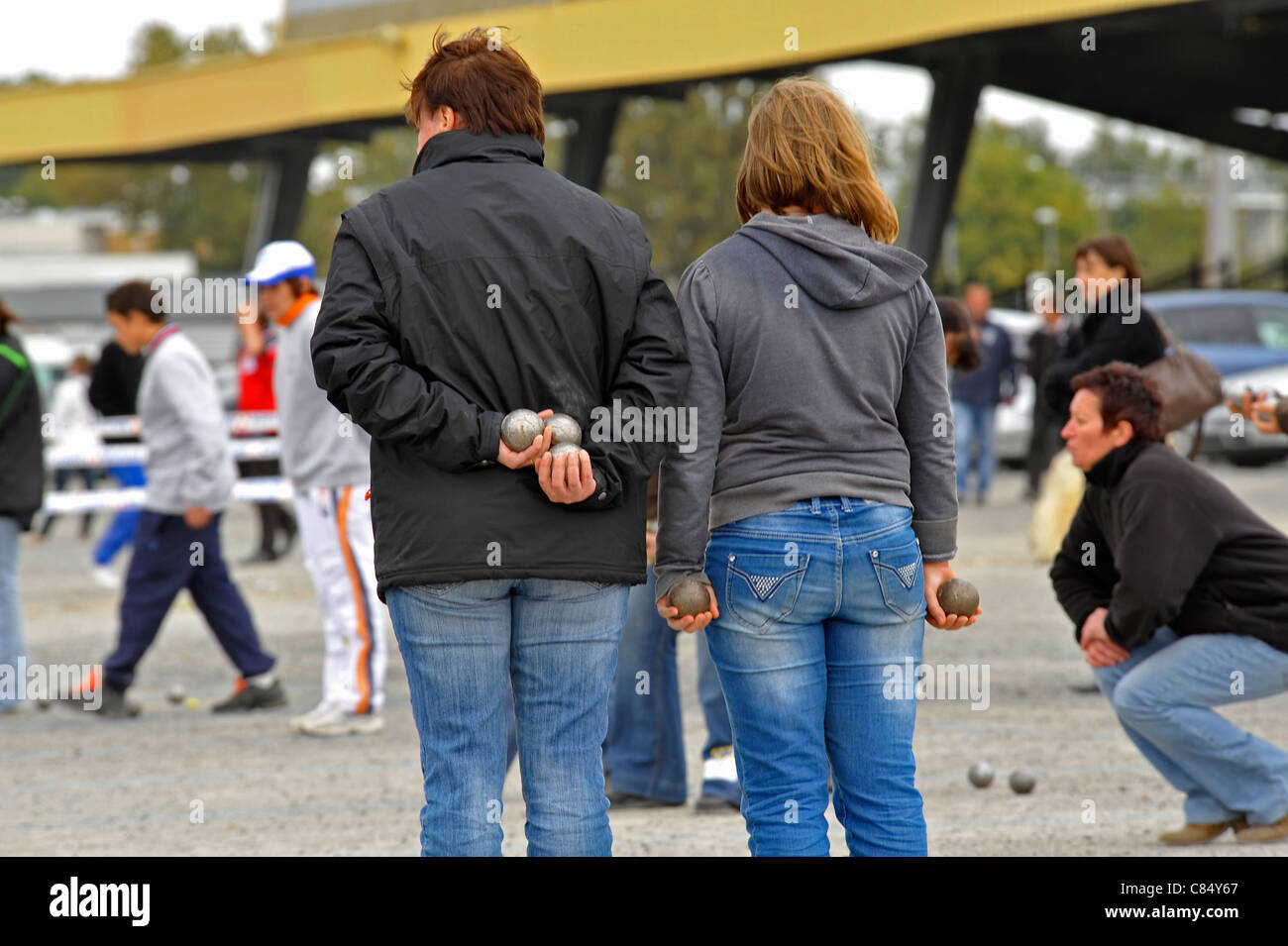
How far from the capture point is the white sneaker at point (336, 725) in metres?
7.60

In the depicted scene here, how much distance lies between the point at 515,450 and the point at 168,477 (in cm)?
505

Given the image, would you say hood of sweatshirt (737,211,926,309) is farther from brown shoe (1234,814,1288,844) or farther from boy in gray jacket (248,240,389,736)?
boy in gray jacket (248,240,389,736)

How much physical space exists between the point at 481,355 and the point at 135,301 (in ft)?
17.8

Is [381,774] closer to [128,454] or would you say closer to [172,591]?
[172,591]

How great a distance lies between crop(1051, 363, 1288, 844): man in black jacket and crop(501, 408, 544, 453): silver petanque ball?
258 cm

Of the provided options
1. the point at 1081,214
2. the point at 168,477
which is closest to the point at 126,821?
the point at 168,477

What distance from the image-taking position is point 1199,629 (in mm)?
5449

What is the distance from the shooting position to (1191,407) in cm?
739

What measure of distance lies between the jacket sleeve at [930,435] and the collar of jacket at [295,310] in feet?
14.0

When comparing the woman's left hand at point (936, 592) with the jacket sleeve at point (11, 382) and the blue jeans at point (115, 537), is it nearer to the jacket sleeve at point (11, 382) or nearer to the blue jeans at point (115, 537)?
the jacket sleeve at point (11, 382)

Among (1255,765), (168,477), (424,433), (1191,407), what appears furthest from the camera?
(168,477)

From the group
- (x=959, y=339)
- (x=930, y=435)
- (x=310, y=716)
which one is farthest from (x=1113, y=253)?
(x=930, y=435)

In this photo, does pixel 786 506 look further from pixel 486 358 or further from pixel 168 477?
pixel 168 477
